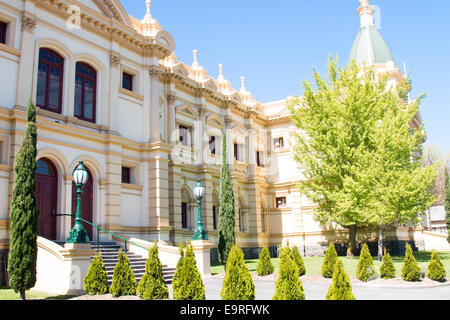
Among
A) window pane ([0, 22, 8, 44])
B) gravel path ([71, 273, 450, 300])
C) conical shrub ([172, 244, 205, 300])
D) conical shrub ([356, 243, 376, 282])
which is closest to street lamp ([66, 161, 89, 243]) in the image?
gravel path ([71, 273, 450, 300])

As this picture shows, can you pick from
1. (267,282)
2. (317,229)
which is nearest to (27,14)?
(267,282)

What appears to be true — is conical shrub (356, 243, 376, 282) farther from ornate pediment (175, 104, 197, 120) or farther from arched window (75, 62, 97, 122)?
ornate pediment (175, 104, 197, 120)

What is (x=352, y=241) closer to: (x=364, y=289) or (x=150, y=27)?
(x=364, y=289)

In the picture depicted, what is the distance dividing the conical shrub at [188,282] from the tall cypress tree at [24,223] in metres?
4.94

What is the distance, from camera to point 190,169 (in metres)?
28.7

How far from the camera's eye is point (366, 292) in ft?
50.3

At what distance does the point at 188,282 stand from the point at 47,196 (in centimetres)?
1023

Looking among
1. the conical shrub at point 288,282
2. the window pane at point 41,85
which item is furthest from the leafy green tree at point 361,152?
the window pane at point 41,85

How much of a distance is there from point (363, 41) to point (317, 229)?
18097 mm

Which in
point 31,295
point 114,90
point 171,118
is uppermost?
point 171,118

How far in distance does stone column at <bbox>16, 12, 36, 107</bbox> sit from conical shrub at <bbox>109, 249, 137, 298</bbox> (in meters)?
8.55

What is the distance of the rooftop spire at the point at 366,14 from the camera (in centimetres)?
4184

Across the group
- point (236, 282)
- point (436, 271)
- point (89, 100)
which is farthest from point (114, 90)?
point (436, 271)
